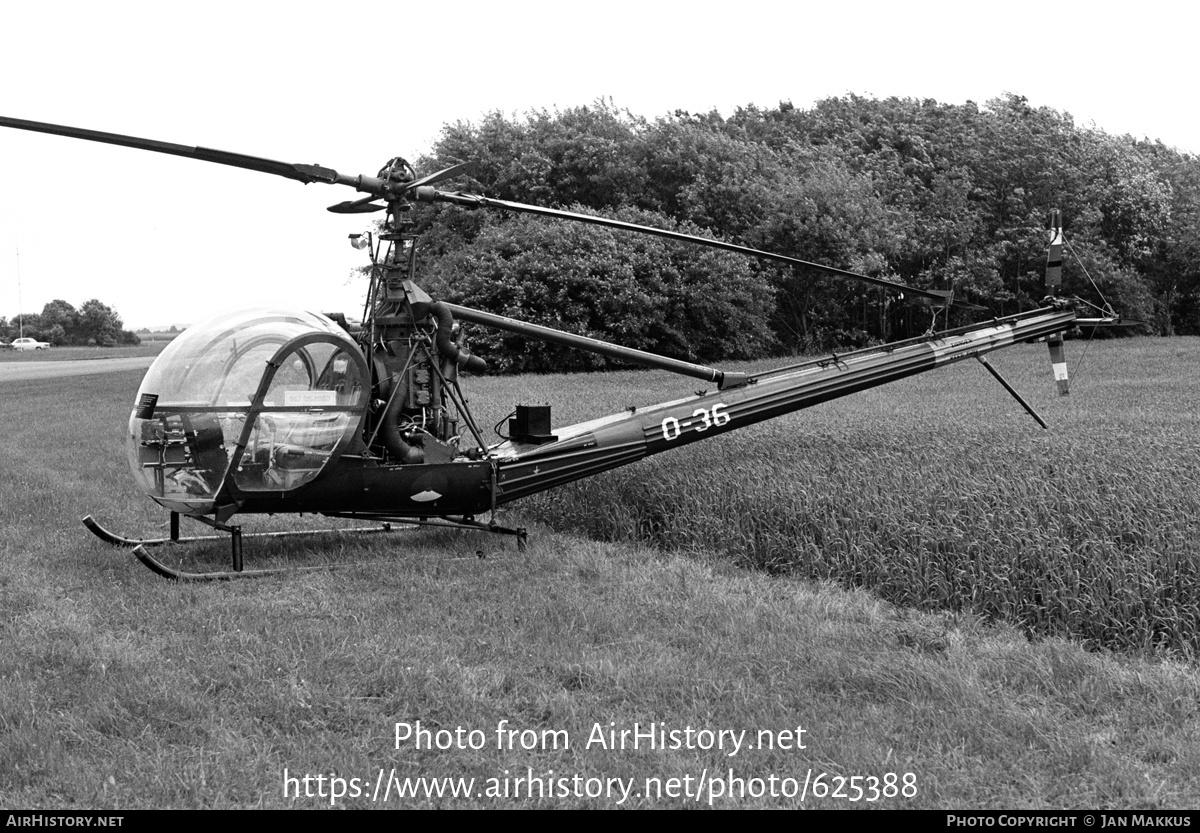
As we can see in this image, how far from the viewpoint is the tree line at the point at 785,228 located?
27250mm

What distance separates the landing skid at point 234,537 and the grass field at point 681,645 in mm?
159

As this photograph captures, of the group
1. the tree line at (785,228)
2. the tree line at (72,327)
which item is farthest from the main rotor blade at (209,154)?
the tree line at (72,327)

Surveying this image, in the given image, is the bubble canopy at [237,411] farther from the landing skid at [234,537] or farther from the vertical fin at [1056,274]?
the vertical fin at [1056,274]

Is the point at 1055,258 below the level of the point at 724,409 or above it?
above

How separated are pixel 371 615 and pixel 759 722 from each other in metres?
2.68

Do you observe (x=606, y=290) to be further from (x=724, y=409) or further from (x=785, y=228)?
(x=724, y=409)

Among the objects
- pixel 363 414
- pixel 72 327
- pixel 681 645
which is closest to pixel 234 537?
pixel 363 414

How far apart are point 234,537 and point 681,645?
3.34 metres

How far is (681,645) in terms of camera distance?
18.3ft

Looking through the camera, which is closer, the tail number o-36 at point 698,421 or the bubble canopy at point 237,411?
the bubble canopy at point 237,411

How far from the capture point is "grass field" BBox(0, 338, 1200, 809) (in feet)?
13.0

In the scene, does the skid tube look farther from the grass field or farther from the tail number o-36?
the tail number o-36

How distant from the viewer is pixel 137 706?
459 centimetres

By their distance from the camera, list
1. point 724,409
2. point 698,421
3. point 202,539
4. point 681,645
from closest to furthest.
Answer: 1. point 681,645
2. point 202,539
3. point 698,421
4. point 724,409
